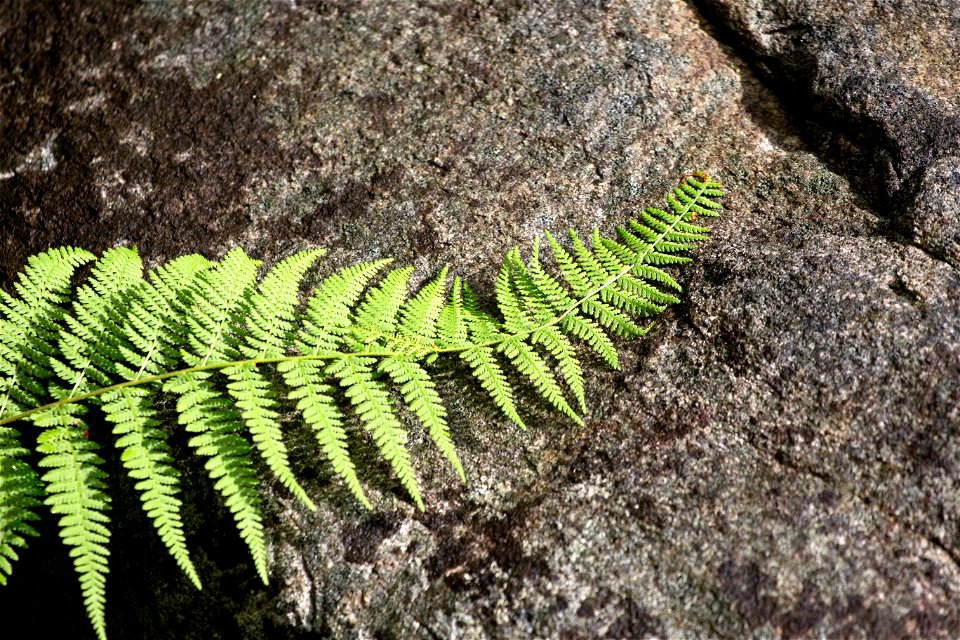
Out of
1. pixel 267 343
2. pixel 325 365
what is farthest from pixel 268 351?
pixel 325 365

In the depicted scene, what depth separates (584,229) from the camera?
113 inches

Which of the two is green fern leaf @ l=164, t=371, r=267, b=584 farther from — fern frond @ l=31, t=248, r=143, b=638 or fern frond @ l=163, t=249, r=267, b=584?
fern frond @ l=31, t=248, r=143, b=638

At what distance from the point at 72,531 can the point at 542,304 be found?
4.93 ft

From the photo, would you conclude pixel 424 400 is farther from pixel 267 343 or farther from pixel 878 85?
pixel 878 85

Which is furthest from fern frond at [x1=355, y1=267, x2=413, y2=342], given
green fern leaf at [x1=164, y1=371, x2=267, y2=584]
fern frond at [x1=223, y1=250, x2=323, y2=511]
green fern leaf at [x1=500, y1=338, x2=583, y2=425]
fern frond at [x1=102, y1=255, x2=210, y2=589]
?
fern frond at [x1=102, y1=255, x2=210, y2=589]

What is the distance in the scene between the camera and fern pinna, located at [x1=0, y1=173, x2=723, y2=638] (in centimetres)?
226

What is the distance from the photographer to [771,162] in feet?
9.68

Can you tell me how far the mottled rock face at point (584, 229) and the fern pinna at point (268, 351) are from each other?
15 centimetres

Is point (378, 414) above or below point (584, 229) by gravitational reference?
below

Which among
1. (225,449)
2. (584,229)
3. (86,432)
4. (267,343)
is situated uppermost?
(584,229)

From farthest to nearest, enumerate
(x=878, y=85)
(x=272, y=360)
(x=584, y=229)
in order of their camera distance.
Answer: (x=878, y=85), (x=584, y=229), (x=272, y=360)

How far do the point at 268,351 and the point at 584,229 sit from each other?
3.89 ft

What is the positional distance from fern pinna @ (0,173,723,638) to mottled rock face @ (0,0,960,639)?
147mm

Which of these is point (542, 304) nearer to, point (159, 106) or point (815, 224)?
point (815, 224)
